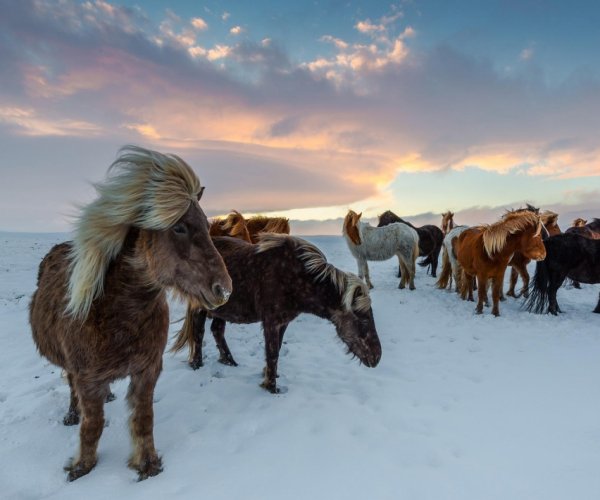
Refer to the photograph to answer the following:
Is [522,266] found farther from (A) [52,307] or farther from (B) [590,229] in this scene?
(A) [52,307]

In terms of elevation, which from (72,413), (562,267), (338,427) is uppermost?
(562,267)

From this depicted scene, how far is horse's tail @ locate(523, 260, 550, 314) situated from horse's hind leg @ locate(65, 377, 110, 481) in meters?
9.65

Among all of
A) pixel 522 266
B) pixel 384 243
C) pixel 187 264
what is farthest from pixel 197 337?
pixel 522 266

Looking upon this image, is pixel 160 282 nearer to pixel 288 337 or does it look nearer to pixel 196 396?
pixel 196 396

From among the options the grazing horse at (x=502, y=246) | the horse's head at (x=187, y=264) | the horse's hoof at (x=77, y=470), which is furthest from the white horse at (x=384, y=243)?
the horse's hoof at (x=77, y=470)

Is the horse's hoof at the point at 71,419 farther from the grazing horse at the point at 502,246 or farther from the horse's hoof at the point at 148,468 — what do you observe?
the grazing horse at the point at 502,246

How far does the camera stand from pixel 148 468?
9.45 feet

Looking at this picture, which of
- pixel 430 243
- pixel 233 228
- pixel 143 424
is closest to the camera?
pixel 143 424

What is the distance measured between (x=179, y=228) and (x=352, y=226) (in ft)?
32.2

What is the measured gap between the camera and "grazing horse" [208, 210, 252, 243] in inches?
307

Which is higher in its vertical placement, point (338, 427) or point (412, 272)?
point (412, 272)

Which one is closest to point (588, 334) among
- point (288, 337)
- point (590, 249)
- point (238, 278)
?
point (590, 249)

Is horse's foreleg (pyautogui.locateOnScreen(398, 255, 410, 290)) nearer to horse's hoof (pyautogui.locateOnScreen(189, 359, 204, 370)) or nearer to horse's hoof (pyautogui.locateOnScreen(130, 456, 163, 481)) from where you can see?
horse's hoof (pyautogui.locateOnScreen(189, 359, 204, 370))

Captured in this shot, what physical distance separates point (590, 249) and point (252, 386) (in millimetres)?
8879
